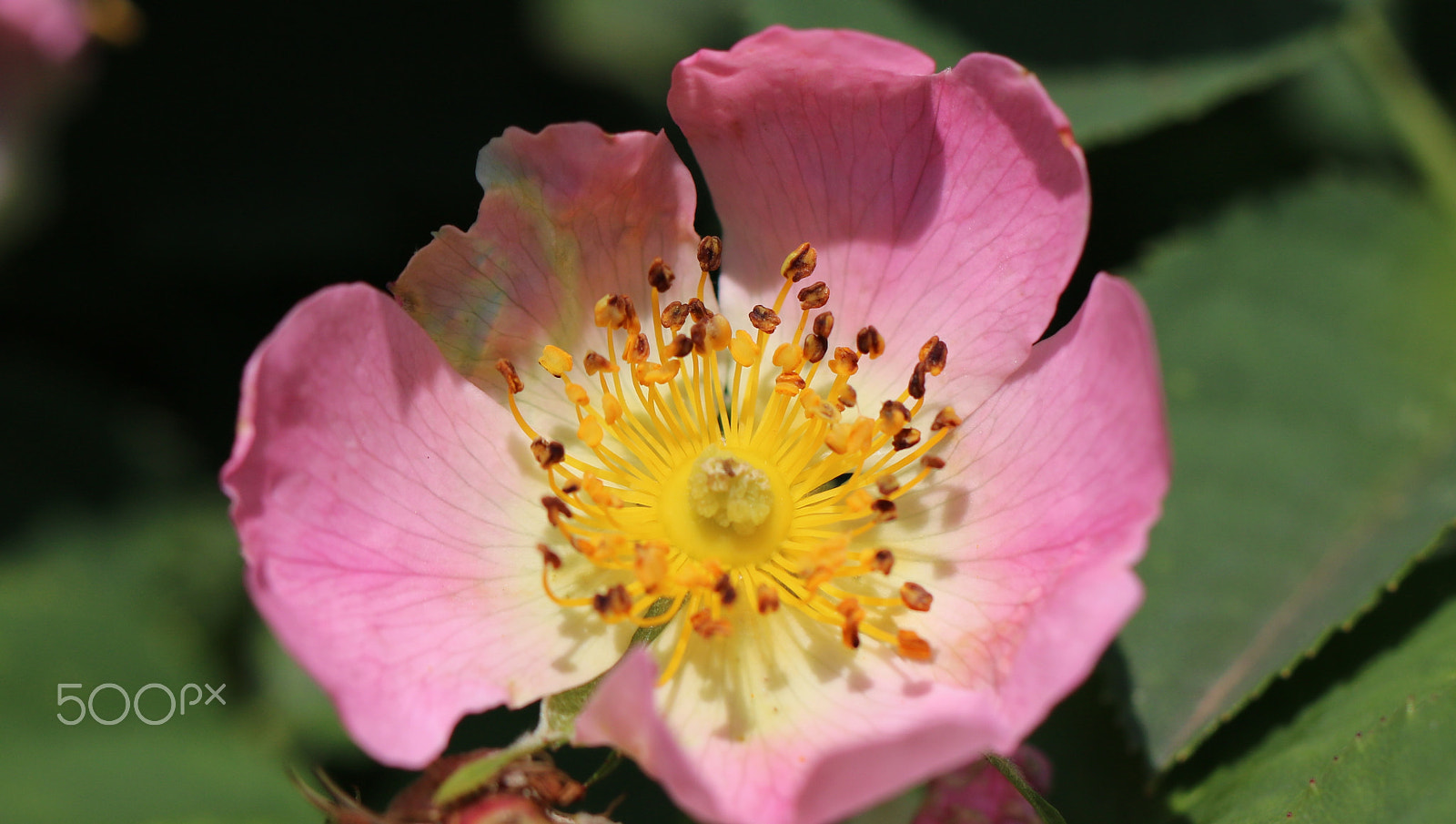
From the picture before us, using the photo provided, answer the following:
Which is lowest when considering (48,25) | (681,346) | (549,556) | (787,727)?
(787,727)

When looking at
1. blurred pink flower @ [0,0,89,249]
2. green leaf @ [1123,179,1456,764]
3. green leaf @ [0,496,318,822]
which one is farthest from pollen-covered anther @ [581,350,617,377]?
blurred pink flower @ [0,0,89,249]

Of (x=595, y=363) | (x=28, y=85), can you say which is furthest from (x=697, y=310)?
(x=28, y=85)

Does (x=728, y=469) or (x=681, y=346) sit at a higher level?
(x=681, y=346)

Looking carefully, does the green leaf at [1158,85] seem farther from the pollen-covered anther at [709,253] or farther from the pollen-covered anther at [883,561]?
the pollen-covered anther at [883,561]

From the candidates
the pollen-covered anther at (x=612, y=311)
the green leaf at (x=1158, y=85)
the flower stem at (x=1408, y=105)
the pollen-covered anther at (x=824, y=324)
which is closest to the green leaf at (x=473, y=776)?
the pollen-covered anther at (x=612, y=311)

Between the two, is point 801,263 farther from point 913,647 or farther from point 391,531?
point 391,531

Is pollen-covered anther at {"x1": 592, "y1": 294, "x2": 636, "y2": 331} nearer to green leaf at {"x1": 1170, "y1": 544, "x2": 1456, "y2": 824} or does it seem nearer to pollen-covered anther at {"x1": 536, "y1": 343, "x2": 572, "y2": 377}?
pollen-covered anther at {"x1": 536, "y1": 343, "x2": 572, "y2": 377}
